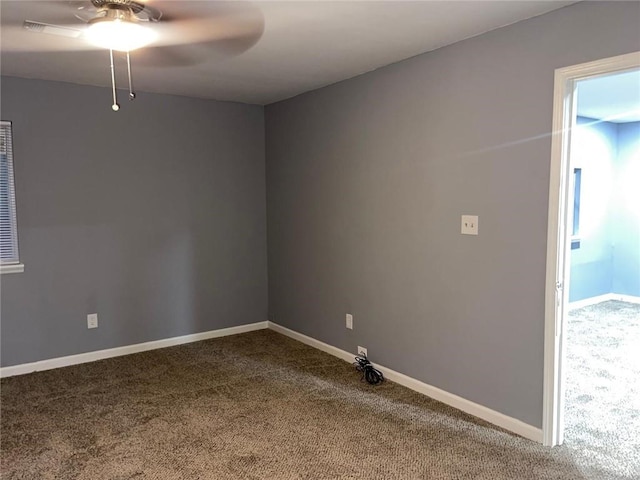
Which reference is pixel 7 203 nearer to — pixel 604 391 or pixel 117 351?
pixel 117 351

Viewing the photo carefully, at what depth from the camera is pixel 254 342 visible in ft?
14.8

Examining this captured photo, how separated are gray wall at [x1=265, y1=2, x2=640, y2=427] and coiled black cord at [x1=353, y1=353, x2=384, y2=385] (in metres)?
0.10

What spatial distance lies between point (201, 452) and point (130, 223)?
2.25 m

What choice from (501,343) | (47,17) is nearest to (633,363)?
(501,343)

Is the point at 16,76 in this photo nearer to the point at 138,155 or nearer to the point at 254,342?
the point at 138,155

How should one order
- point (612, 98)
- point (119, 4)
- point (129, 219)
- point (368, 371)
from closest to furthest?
1. point (119, 4)
2. point (368, 371)
3. point (129, 219)
4. point (612, 98)

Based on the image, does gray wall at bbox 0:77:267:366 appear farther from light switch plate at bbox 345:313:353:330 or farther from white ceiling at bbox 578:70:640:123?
white ceiling at bbox 578:70:640:123

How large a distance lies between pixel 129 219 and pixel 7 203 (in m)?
0.88

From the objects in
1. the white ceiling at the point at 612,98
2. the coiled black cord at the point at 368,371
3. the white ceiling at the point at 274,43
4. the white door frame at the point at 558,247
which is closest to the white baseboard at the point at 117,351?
the coiled black cord at the point at 368,371

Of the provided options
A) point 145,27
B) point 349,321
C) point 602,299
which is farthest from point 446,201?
point 602,299

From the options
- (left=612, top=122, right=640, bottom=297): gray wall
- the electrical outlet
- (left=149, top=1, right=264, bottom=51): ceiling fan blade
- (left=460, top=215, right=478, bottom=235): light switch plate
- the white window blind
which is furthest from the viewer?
(left=612, top=122, right=640, bottom=297): gray wall

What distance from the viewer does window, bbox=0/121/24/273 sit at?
11.9 ft

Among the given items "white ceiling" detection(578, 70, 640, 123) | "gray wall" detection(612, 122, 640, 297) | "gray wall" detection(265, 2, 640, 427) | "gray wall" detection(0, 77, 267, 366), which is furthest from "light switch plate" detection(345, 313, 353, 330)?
"gray wall" detection(612, 122, 640, 297)

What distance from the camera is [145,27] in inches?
99.0
